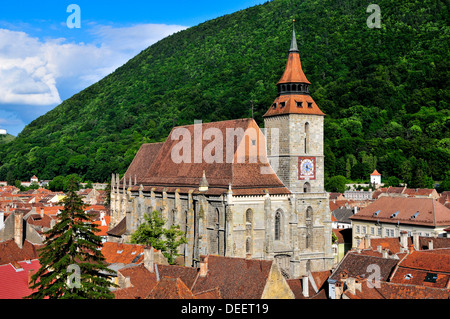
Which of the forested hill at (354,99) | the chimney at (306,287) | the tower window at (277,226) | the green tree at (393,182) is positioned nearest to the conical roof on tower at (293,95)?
the tower window at (277,226)

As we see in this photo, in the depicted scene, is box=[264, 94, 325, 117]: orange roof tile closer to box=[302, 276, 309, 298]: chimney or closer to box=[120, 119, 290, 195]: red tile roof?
box=[120, 119, 290, 195]: red tile roof

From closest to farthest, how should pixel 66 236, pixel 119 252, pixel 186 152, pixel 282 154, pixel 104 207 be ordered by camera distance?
1. pixel 66 236
2. pixel 119 252
3. pixel 282 154
4. pixel 186 152
5. pixel 104 207

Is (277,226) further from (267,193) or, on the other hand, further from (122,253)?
(122,253)

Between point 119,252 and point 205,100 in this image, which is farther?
point 205,100

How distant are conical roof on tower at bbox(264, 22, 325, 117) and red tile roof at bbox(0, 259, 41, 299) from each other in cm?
2745

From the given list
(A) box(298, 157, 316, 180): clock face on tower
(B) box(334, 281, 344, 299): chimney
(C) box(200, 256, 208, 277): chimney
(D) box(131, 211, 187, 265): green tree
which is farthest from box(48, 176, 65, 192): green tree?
(B) box(334, 281, 344, 299): chimney

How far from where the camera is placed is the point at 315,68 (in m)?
178

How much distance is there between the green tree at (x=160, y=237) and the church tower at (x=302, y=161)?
428 inches

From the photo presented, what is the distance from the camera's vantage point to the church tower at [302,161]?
51.7 metres

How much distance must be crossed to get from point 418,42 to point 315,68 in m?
32.6

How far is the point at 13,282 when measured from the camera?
3347cm

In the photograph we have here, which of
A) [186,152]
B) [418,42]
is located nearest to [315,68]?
[418,42]

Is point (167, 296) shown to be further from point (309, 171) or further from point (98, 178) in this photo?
point (98, 178)

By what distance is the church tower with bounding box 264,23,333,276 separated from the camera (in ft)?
169
